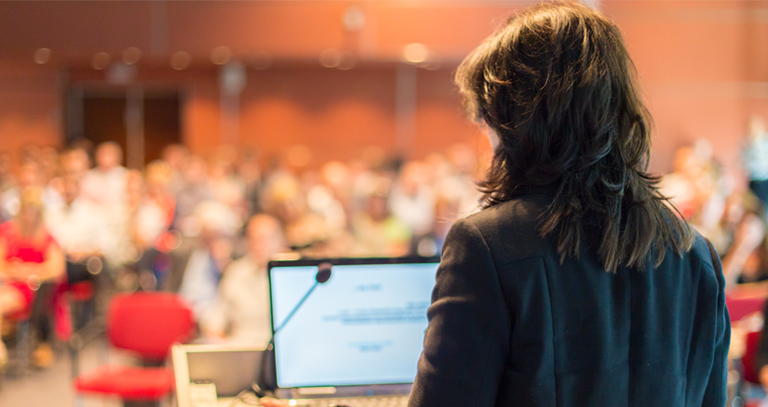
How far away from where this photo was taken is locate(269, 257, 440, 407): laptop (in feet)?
4.58

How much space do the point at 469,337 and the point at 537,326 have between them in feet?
0.30

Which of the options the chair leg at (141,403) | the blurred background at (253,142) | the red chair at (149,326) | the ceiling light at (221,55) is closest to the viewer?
the chair leg at (141,403)

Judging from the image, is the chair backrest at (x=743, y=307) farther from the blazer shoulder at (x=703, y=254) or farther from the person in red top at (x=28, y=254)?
the person in red top at (x=28, y=254)

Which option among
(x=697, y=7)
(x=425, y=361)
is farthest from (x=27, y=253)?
(x=697, y=7)

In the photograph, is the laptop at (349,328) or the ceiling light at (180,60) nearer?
the laptop at (349,328)

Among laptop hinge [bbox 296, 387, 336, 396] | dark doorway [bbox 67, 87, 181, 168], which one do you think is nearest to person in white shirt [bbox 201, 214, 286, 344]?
laptop hinge [bbox 296, 387, 336, 396]

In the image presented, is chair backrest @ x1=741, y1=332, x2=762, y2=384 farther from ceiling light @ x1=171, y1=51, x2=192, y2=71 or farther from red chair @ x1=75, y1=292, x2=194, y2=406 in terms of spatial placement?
ceiling light @ x1=171, y1=51, x2=192, y2=71

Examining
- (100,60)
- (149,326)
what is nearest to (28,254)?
(149,326)

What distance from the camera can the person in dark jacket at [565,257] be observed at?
794mm

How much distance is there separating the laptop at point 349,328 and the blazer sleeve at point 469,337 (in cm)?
62

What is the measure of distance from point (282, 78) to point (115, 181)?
3133 millimetres

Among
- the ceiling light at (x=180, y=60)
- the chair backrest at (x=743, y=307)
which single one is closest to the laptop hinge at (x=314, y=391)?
the chair backrest at (x=743, y=307)

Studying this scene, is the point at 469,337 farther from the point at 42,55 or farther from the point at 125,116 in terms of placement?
the point at 125,116

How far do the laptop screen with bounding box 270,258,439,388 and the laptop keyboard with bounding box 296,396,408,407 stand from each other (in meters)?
0.04
